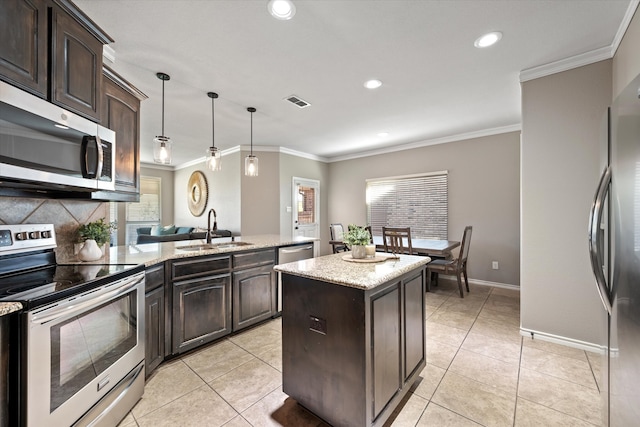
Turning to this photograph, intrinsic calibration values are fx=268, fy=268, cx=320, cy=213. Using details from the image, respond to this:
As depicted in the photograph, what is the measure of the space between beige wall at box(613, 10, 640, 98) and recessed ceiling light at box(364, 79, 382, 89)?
183 centimetres

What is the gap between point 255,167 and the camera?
336 cm

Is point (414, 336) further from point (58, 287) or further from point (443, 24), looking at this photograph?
point (443, 24)

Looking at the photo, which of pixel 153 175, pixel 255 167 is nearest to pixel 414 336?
pixel 255 167

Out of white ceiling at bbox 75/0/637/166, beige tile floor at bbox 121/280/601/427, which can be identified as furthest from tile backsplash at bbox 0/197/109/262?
white ceiling at bbox 75/0/637/166

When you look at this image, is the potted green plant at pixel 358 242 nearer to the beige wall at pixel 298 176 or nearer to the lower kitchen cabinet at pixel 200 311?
the lower kitchen cabinet at pixel 200 311

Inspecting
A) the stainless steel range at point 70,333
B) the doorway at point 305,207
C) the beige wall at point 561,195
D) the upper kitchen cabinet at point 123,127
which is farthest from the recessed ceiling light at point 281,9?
the doorway at point 305,207

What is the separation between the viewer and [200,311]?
2.42m

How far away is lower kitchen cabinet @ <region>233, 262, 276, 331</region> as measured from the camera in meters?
2.70

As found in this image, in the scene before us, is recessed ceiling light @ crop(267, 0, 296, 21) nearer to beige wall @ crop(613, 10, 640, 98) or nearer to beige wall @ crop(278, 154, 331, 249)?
beige wall @ crop(613, 10, 640, 98)

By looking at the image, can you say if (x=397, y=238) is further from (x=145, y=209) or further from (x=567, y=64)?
(x=145, y=209)

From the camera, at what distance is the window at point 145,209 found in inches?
281

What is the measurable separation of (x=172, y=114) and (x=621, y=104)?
4.32m

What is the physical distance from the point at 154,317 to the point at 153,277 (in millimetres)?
318

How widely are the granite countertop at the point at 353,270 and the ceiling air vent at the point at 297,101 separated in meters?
2.18
